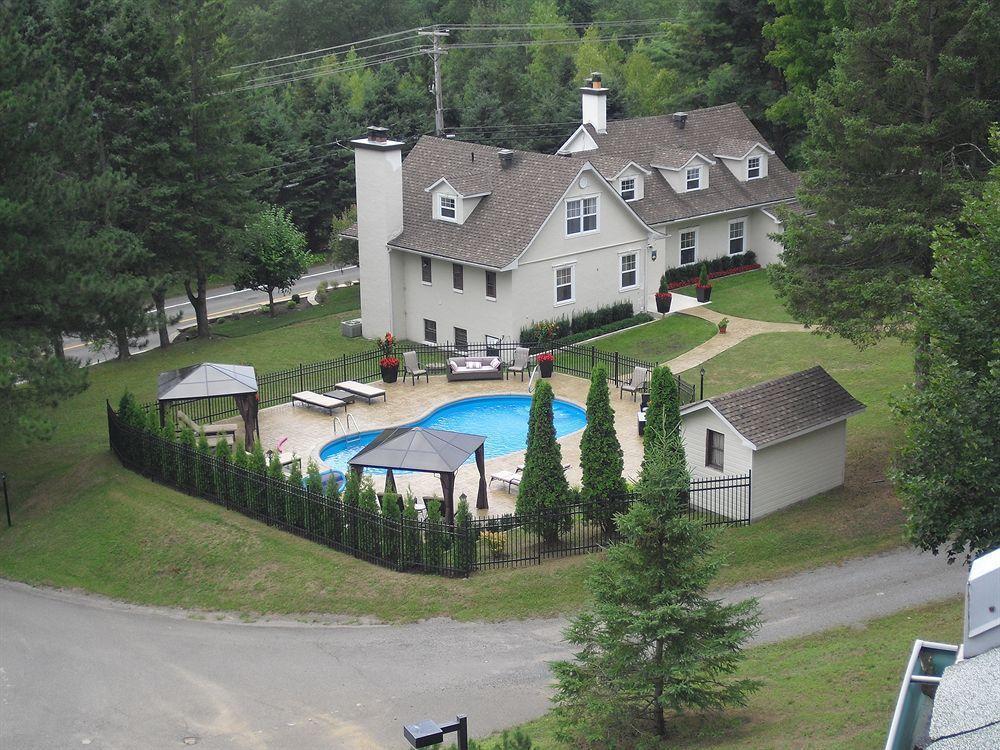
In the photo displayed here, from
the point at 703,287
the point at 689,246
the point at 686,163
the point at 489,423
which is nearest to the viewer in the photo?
the point at 489,423

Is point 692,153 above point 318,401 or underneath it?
above

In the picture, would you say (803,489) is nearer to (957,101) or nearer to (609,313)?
(957,101)

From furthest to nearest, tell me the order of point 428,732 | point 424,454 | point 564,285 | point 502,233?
point 564,285
point 502,233
point 424,454
point 428,732

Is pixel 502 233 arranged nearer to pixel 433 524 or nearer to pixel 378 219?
pixel 378 219

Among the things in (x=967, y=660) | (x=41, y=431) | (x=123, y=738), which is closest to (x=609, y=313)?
(x=41, y=431)

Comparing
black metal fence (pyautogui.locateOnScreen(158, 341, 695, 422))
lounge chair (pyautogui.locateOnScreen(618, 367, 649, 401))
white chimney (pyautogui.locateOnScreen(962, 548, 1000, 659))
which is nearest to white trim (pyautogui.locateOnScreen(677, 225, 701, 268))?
black metal fence (pyautogui.locateOnScreen(158, 341, 695, 422))

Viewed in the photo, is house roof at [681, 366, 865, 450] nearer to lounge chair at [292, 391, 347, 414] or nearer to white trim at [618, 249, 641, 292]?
lounge chair at [292, 391, 347, 414]

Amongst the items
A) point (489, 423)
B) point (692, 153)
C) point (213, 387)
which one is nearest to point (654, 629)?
point (213, 387)
